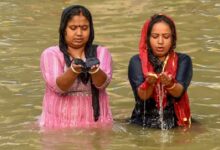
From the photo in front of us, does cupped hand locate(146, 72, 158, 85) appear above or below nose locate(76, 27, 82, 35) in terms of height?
below

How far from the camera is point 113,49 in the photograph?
10.5 metres

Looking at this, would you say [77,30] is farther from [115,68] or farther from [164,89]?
[115,68]

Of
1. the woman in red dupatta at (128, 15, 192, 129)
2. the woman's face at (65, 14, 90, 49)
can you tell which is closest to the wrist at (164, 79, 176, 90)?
the woman in red dupatta at (128, 15, 192, 129)

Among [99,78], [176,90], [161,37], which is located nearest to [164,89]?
[176,90]

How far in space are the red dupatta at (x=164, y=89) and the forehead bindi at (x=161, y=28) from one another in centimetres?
11

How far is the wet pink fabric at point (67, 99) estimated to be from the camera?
21.7 ft

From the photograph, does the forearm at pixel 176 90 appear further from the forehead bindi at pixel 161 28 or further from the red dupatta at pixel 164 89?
the forehead bindi at pixel 161 28

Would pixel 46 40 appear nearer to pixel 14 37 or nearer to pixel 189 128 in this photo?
pixel 14 37

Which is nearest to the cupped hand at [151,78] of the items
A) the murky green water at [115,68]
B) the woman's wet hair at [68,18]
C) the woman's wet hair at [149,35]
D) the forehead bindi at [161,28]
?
the woman's wet hair at [149,35]

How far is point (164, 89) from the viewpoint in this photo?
21.5 ft

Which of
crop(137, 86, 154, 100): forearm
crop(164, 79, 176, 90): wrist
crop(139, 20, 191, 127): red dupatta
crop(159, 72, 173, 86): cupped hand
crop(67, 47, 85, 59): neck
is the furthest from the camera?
crop(67, 47, 85, 59): neck

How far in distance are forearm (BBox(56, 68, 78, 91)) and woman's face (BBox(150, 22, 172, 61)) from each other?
845 millimetres

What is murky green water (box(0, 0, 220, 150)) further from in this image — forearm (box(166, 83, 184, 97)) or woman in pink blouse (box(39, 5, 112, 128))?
forearm (box(166, 83, 184, 97))

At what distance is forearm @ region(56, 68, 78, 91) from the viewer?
633 cm
